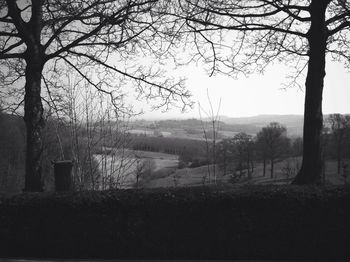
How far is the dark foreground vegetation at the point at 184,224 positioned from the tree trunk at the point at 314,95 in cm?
280

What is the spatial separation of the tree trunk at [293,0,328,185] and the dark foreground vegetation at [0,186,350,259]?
2799mm

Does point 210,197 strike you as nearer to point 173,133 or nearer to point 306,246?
point 306,246

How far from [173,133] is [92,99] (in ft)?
344

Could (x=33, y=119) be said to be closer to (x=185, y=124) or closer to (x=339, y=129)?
(x=339, y=129)

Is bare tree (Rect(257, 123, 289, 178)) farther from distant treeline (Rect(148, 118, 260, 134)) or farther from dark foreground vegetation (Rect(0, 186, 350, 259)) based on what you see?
dark foreground vegetation (Rect(0, 186, 350, 259))

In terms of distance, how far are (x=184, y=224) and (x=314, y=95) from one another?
5.27m

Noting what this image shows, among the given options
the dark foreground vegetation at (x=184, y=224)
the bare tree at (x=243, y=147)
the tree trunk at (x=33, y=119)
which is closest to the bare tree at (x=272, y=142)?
the bare tree at (x=243, y=147)

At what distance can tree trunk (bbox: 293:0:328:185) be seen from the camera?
879 centimetres

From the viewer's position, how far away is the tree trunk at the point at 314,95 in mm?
8789

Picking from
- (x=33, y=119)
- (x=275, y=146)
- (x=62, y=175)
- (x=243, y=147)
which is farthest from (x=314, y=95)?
(x=243, y=147)

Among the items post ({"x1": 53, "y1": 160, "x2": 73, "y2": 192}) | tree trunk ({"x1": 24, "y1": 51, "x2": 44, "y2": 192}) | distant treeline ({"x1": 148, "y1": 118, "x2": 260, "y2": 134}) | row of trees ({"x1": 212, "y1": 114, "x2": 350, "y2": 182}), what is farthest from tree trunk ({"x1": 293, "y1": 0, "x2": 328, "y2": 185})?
row of trees ({"x1": 212, "y1": 114, "x2": 350, "y2": 182})

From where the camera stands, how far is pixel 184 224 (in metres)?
6.07

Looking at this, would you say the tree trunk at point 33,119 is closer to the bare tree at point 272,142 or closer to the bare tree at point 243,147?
the bare tree at point 243,147

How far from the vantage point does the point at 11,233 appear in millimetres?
6340
